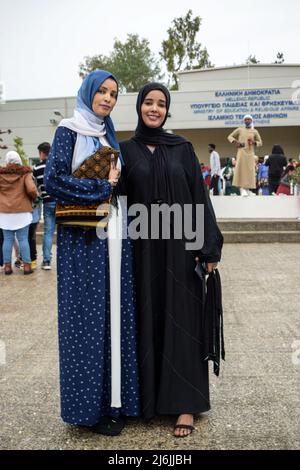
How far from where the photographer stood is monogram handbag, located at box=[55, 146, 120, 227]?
269 cm

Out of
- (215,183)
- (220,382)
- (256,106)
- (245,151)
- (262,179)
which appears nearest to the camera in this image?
(220,382)

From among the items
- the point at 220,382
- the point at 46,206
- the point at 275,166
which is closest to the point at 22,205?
the point at 46,206

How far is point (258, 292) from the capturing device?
611 cm

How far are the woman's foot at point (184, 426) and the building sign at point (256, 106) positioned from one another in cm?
2427

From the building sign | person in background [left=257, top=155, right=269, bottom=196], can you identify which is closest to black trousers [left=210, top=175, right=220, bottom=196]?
person in background [left=257, top=155, right=269, bottom=196]

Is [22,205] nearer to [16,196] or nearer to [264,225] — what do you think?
[16,196]

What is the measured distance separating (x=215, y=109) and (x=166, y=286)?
24.6 metres

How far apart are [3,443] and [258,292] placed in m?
3.93

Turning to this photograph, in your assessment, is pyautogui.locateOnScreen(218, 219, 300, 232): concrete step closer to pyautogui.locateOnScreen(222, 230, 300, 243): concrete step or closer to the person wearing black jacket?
pyautogui.locateOnScreen(222, 230, 300, 243): concrete step

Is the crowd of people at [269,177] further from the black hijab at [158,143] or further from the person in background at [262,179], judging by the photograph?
the black hijab at [158,143]

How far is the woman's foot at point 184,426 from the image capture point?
278 cm

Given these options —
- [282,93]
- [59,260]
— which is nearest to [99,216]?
[59,260]

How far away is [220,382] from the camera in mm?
3525
